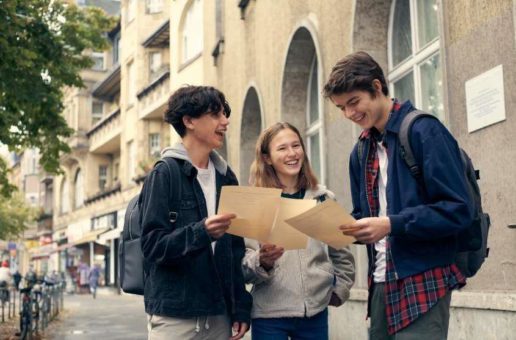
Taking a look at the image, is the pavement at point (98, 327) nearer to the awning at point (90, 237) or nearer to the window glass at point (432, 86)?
the window glass at point (432, 86)

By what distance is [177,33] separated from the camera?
23141mm

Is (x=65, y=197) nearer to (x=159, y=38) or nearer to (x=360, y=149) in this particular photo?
(x=159, y=38)

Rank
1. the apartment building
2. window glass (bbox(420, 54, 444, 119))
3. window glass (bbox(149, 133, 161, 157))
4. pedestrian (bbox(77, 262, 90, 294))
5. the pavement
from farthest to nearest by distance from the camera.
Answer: pedestrian (bbox(77, 262, 90, 294)) → window glass (bbox(149, 133, 161, 157)) → the pavement → window glass (bbox(420, 54, 444, 119)) → the apartment building

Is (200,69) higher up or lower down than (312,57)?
higher up

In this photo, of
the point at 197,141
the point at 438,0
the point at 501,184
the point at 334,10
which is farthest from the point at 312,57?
the point at 197,141

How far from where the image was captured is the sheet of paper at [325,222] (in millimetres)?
2889

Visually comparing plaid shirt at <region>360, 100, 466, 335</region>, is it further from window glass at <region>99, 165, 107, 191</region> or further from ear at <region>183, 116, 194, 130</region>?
window glass at <region>99, 165, 107, 191</region>

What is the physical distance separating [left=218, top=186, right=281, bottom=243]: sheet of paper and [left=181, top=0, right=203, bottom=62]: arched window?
18.3m

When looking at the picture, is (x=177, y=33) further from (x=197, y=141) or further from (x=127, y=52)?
(x=197, y=141)

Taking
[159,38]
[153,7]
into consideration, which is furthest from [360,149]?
[153,7]

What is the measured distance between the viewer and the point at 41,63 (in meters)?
13.0

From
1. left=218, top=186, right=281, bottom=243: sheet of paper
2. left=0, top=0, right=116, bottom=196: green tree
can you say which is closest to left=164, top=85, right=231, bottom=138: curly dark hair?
left=218, top=186, right=281, bottom=243: sheet of paper

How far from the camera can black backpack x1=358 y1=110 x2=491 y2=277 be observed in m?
2.89

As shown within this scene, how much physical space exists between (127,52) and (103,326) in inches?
896
